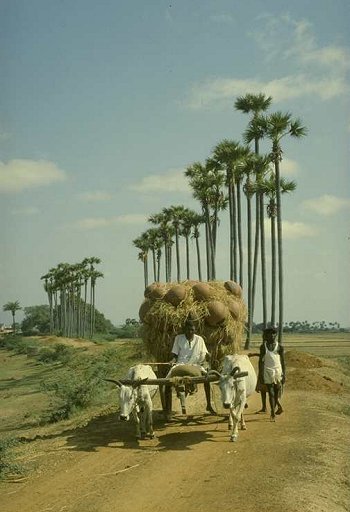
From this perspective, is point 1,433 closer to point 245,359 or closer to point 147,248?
point 245,359

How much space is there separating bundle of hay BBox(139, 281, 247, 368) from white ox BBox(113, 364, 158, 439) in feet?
6.17

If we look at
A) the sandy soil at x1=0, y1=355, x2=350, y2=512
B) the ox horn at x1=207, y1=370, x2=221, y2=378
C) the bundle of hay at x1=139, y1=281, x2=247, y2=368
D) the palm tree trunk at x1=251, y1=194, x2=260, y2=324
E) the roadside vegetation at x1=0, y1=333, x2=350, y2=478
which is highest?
the palm tree trunk at x1=251, y1=194, x2=260, y2=324

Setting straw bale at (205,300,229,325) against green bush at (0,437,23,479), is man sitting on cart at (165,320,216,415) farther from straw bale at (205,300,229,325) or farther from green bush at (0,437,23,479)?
green bush at (0,437,23,479)

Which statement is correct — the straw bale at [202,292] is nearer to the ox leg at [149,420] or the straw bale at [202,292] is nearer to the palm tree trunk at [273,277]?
the ox leg at [149,420]

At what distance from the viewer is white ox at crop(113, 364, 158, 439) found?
1067 centimetres

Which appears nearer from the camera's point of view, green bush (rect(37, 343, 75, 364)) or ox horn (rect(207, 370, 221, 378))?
ox horn (rect(207, 370, 221, 378))

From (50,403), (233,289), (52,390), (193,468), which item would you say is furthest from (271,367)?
(52,390)

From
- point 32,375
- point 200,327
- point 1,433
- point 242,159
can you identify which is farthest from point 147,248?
point 200,327

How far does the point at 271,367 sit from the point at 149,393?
287 centimetres

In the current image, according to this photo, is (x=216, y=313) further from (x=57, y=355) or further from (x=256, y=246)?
(x=57, y=355)

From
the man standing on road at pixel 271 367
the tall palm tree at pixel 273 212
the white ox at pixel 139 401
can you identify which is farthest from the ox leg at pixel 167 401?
the tall palm tree at pixel 273 212

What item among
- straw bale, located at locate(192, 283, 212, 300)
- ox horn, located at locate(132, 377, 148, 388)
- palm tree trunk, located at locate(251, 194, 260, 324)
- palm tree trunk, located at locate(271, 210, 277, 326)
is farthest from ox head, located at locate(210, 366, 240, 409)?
palm tree trunk, located at locate(251, 194, 260, 324)

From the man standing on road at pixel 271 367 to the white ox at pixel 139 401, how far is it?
8.94ft

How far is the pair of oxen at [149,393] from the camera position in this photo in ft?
34.8
